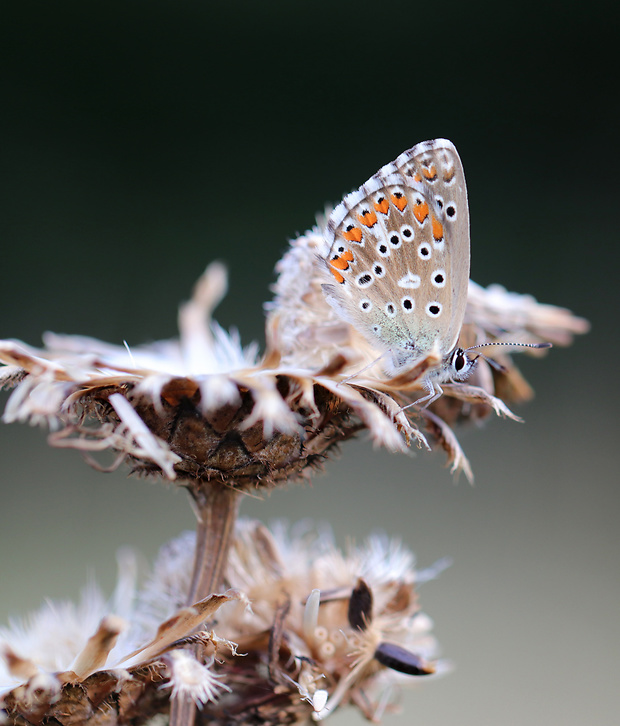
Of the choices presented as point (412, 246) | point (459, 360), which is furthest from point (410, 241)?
point (459, 360)

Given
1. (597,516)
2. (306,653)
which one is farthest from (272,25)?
(306,653)

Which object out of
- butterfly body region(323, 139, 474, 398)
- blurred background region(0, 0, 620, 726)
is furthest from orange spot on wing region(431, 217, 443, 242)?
blurred background region(0, 0, 620, 726)

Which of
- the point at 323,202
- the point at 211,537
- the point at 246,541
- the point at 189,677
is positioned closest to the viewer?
the point at 189,677

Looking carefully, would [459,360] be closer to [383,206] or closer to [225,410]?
[383,206]

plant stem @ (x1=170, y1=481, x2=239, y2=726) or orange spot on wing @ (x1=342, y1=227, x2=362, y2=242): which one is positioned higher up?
orange spot on wing @ (x1=342, y1=227, x2=362, y2=242)

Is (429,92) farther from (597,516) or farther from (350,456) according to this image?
(597,516)

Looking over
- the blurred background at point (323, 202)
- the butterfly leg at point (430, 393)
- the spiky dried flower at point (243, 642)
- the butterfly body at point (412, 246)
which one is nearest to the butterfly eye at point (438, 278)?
the butterfly body at point (412, 246)

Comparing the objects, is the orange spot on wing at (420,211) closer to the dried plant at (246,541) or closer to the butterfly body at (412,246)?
the butterfly body at (412,246)

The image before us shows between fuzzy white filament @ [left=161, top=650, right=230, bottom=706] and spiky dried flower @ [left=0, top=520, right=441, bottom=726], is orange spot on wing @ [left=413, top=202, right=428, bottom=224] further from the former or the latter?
fuzzy white filament @ [left=161, top=650, right=230, bottom=706]
